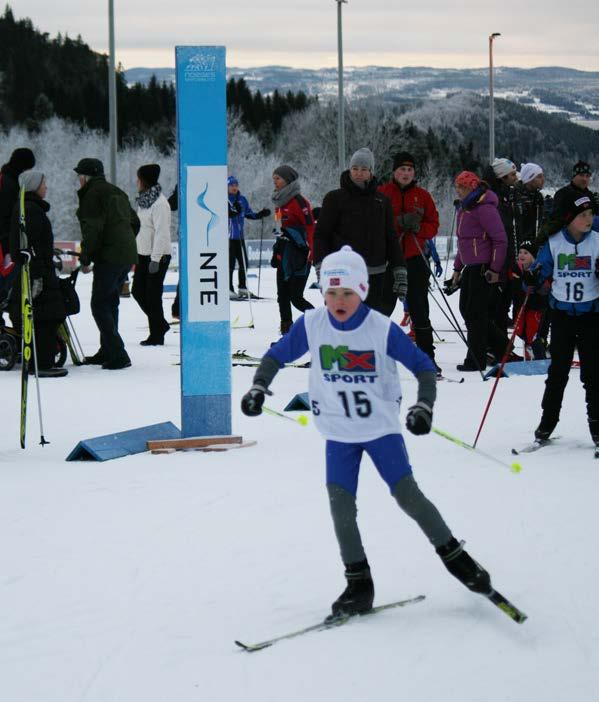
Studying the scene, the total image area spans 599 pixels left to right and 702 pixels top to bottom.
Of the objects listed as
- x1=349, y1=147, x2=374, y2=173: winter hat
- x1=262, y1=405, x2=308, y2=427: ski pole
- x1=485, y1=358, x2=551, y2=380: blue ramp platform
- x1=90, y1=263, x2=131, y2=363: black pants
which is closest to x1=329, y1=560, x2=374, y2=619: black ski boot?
x1=262, y1=405, x2=308, y2=427: ski pole

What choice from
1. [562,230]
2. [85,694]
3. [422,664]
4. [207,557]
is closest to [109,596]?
[207,557]

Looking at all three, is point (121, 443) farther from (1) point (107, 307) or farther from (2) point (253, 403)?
(1) point (107, 307)

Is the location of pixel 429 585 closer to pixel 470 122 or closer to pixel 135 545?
pixel 135 545

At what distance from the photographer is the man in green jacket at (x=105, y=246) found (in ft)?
35.5

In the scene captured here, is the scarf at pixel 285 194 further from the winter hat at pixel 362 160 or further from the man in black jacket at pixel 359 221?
the winter hat at pixel 362 160

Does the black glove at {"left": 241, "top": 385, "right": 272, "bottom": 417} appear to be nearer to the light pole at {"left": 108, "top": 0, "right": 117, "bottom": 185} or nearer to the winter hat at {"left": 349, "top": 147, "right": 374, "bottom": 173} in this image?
the winter hat at {"left": 349, "top": 147, "right": 374, "bottom": 173}

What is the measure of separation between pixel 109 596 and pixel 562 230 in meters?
3.96

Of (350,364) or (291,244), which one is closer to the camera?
(350,364)

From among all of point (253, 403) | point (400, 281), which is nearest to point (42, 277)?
point (400, 281)

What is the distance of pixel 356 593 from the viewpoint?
423cm

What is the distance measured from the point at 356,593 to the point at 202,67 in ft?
13.3

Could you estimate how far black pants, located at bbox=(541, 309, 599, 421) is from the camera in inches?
281

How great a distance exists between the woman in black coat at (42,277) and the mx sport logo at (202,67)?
121 inches

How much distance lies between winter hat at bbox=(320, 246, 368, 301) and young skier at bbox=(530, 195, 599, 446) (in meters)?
3.14
